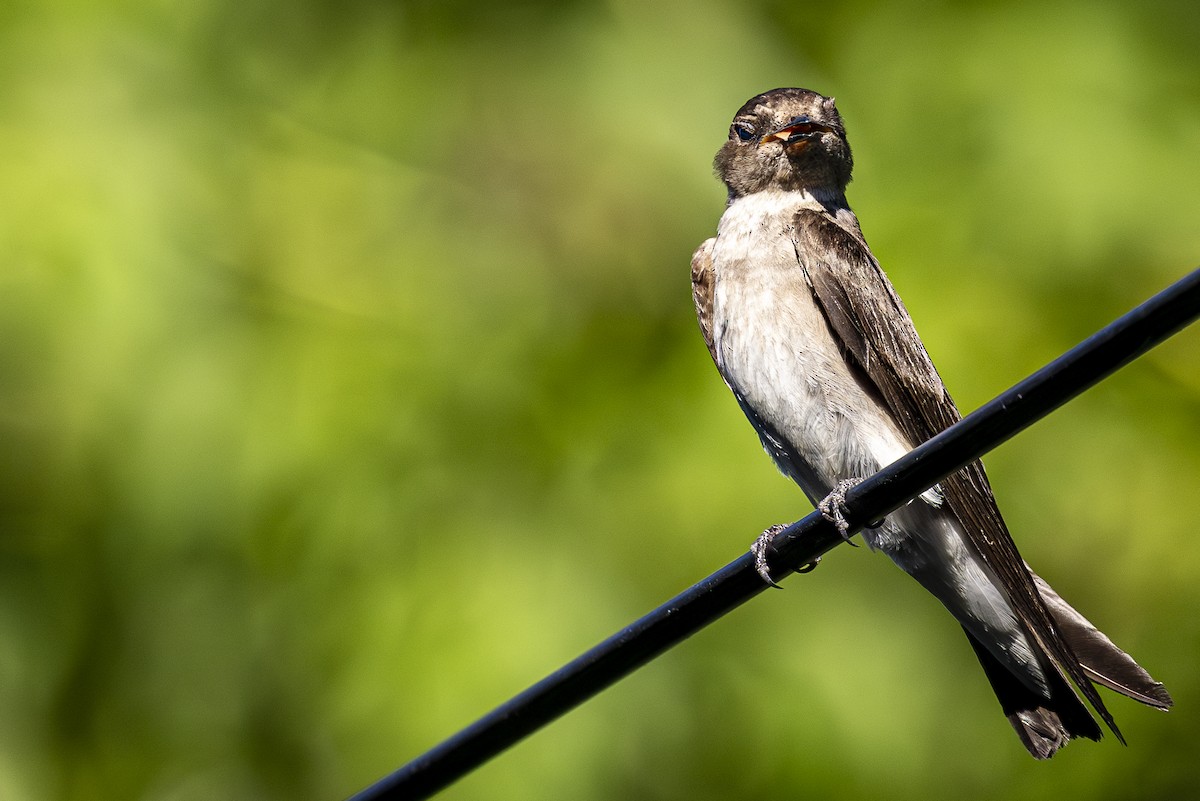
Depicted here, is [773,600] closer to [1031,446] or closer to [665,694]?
[665,694]

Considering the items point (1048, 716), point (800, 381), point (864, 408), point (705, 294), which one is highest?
point (705, 294)

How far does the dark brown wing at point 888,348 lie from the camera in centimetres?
420

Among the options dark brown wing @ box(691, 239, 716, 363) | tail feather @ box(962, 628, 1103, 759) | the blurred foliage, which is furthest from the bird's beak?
tail feather @ box(962, 628, 1103, 759)

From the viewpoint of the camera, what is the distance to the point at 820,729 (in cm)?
578

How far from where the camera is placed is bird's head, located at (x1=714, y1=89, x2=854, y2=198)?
5.16 meters

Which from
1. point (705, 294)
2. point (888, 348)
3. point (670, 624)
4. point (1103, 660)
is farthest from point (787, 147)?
point (670, 624)

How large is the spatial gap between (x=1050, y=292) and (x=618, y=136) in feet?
7.14

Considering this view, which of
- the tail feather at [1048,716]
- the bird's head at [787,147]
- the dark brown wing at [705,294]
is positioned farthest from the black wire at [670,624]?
the bird's head at [787,147]

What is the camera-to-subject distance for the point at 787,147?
5160 millimetres

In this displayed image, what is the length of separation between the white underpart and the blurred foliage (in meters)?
1.43

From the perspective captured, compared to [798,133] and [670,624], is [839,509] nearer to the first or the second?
[670,624]

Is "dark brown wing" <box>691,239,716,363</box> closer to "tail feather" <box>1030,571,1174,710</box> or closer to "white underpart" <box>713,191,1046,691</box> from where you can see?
"white underpart" <box>713,191,1046,691</box>

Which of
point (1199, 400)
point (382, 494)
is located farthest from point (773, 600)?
point (1199, 400)

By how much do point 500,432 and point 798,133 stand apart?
79.1 inches
